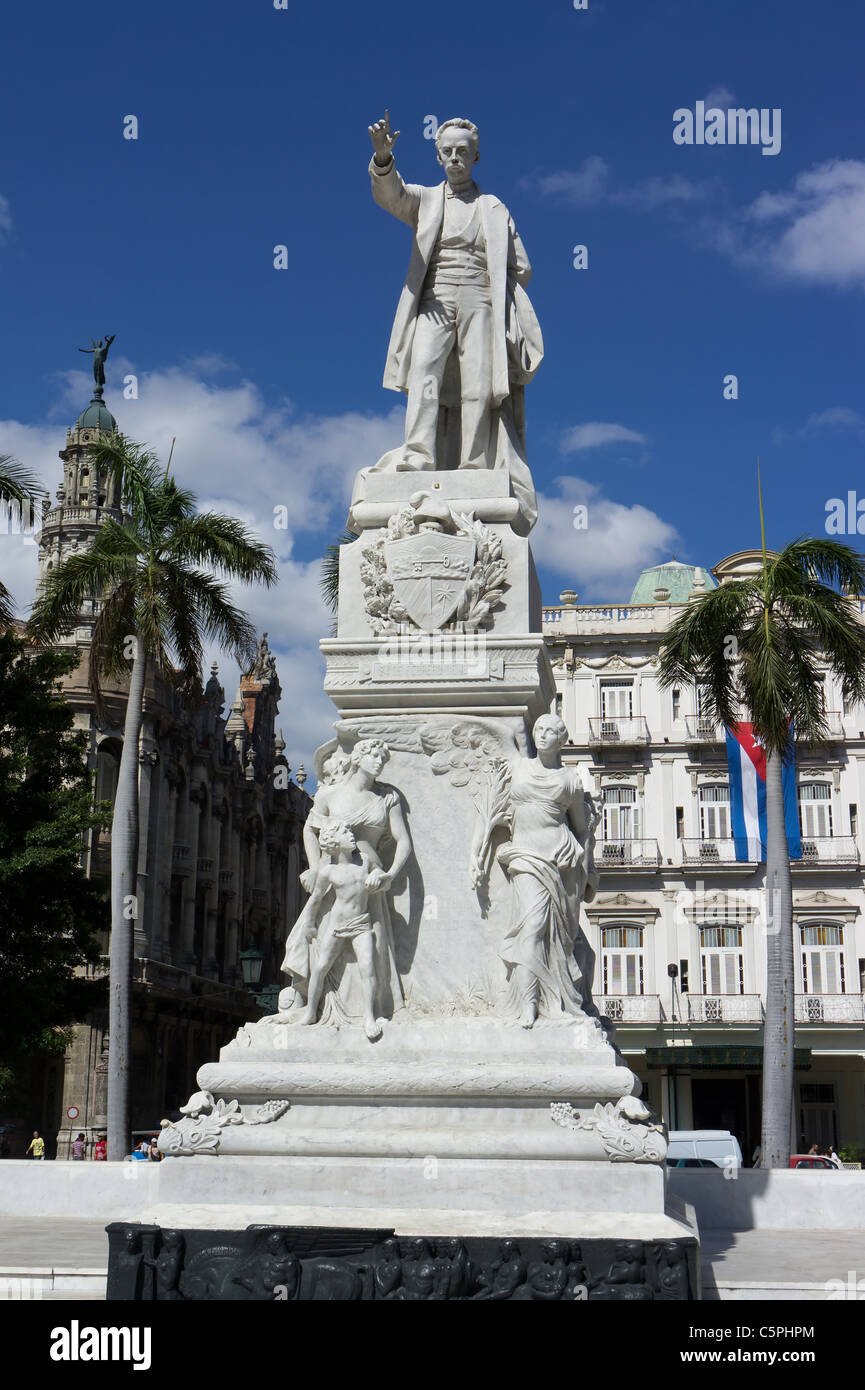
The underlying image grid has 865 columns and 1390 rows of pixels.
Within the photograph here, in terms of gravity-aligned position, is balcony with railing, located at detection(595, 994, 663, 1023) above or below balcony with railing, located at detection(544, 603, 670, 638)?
below

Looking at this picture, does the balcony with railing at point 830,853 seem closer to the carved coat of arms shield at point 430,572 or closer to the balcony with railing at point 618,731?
the balcony with railing at point 618,731

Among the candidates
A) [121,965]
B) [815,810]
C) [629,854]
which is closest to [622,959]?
[629,854]

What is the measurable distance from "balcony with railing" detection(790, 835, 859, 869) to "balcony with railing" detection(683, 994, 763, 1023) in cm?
421

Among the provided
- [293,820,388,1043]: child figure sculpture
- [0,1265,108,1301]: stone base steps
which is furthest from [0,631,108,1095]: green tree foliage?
[0,1265,108,1301]: stone base steps

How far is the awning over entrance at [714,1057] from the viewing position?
40.1 metres

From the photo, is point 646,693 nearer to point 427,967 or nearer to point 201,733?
point 201,733

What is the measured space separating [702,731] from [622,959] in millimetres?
7406

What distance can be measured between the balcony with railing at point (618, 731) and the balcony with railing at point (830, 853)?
5.84m

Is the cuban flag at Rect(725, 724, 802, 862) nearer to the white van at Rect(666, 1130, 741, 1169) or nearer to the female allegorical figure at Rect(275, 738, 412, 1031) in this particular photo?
the white van at Rect(666, 1130, 741, 1169)

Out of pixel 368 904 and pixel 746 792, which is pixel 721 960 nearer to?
pixel 746 792

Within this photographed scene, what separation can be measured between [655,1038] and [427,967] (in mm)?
34109

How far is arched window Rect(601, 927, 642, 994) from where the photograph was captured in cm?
4181

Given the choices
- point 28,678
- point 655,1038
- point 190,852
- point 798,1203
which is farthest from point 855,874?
→ point 798,1203

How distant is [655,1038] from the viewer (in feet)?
134
